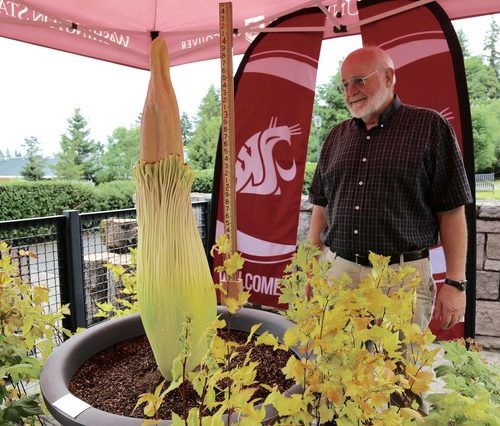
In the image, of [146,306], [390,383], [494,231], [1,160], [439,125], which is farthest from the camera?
[1,160]

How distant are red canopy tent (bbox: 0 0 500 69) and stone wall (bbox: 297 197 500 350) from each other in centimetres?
120

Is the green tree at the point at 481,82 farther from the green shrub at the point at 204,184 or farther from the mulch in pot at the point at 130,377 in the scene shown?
the mulch in pot at the point at 130,377

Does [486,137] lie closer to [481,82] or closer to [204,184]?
[481,82]

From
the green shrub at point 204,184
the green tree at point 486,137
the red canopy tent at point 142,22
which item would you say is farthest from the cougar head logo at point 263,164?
the green shrub at point 204,184

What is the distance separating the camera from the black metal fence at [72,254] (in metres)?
2.41

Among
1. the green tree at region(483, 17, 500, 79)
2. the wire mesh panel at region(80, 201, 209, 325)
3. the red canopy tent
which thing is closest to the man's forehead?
the red canopy tent

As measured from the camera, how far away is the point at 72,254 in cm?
249

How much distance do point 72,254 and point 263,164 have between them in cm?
128

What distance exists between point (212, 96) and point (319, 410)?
30498 mm

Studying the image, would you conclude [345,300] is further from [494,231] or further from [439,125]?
[494,231]

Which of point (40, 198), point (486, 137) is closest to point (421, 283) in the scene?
point (486, 137)

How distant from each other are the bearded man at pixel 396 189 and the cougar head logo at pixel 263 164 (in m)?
0.93

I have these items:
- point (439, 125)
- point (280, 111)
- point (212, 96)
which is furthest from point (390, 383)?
point (212, 96)

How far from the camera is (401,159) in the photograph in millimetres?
1569
